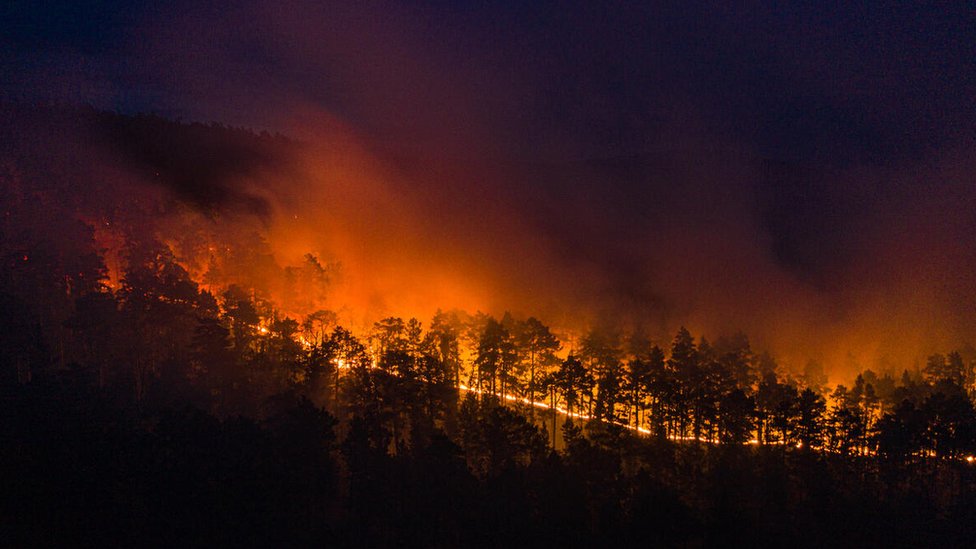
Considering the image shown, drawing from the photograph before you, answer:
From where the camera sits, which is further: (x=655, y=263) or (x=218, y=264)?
(x=655, y=263)

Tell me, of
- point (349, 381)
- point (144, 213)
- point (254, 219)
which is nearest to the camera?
point (349, 381)

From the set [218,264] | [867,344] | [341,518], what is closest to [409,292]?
[218,264]

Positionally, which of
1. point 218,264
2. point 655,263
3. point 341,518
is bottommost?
point 341,518

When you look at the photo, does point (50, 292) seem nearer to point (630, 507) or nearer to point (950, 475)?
point (630, 507)

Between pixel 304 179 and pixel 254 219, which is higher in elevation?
pixel 304 179

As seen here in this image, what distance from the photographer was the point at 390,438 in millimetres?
39188

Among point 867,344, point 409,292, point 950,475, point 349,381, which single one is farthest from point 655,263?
point 349,381

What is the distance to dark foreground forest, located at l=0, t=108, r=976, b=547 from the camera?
26812 millimetres

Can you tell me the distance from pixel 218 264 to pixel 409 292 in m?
36.4

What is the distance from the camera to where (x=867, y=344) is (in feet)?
414

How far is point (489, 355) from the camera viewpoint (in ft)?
167

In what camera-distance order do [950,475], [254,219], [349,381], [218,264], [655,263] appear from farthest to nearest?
1. [655,263]
2. [254,219]
3. [218,264]
4. [950,475]
5. [349,381]

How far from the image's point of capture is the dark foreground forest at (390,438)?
26.8 m

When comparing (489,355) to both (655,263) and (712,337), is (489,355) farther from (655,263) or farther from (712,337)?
(655,263)
